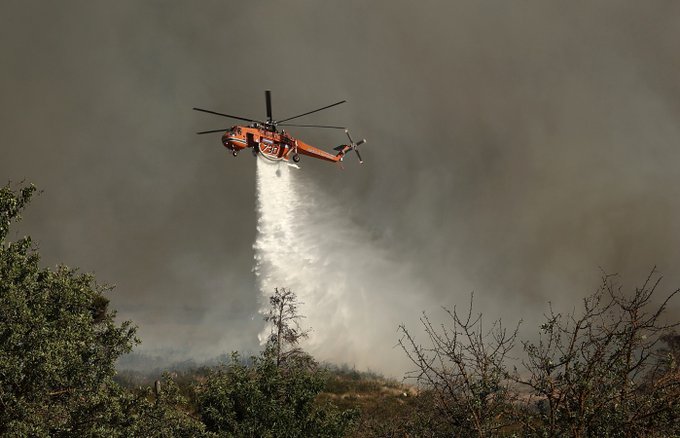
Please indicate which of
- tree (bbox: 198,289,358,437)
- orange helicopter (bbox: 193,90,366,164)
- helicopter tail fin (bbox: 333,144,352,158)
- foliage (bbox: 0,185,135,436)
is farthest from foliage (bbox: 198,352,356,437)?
helicopter tail fin (bbox: 333,144,352,158)

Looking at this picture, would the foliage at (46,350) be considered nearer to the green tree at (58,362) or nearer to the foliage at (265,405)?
the green tree at (58,362)

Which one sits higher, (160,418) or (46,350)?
(46,350)

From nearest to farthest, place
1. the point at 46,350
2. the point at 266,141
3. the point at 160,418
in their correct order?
the point at 46,350
the point at 160,418
the point at 266,141

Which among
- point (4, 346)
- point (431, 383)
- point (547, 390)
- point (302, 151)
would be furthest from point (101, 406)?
point (302, 151)

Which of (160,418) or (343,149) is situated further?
(343,149)

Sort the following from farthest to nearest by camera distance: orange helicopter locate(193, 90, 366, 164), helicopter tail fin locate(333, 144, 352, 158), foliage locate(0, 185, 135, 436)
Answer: helicopter tail fin locate(333, 144, 352, 158) < orange helicopter locate(193, 90, 366, 164) < foliage locate(0, 185, 135, 436)

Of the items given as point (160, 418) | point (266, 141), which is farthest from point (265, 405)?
point (266, 141)

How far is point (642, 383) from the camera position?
43.8 feet

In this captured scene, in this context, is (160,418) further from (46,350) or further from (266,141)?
(266,141)

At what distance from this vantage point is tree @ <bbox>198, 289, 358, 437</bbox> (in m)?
22.8

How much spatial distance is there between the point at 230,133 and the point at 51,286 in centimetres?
3659

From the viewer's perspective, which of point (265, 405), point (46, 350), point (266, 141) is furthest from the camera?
point (266, 141)

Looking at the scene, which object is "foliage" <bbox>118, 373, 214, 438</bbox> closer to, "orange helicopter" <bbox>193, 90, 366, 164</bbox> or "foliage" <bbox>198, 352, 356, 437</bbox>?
"foliage" <bbox>198, 352, 356, 437</bbox>

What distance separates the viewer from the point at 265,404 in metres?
23.0
